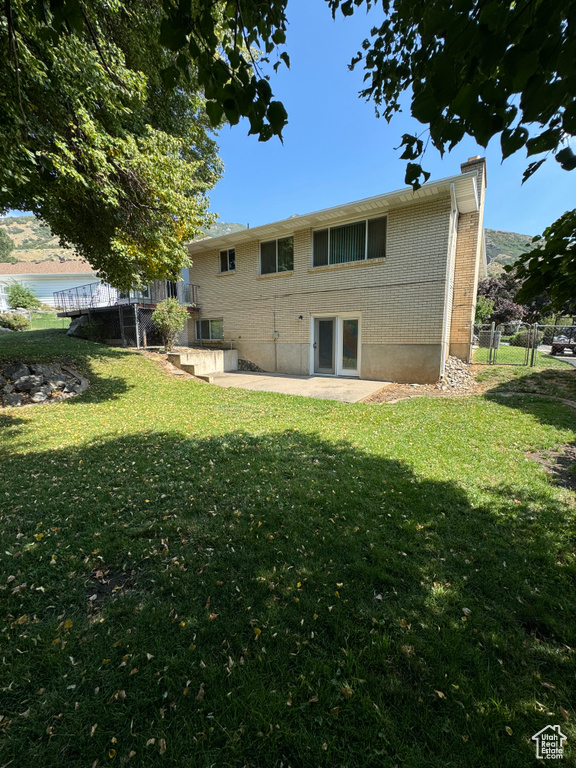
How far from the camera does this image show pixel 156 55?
7.17 meters

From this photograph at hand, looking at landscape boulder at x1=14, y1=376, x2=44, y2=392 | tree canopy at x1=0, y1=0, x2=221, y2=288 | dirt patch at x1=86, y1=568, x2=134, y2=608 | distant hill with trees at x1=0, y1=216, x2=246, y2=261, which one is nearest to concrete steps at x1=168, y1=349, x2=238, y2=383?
tree canopy at x1=0, y1=0, x2=221, y2=288

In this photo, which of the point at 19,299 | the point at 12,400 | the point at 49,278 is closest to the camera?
the point at 12,400

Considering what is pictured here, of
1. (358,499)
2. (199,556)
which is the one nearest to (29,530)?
(199,556)

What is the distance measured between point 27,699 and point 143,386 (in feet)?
25.6

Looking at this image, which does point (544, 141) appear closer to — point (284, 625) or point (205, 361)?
point (284, 625)

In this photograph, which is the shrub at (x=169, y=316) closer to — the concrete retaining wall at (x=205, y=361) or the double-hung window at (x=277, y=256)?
the concrete retaining wall at (x=205, y=361)

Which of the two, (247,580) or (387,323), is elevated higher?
(387,323)

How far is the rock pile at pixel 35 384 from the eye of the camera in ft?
22.5

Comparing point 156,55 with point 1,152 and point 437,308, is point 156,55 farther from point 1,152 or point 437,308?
point 437,308

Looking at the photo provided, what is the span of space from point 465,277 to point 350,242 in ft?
14.9

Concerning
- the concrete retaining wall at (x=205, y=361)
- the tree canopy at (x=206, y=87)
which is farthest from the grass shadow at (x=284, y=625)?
the concrete retaining wall at (x=205, y=361)

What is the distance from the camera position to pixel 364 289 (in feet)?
36.0

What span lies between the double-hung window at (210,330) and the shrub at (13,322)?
520 inches

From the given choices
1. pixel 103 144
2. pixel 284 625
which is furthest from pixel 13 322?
pixel 284 625
